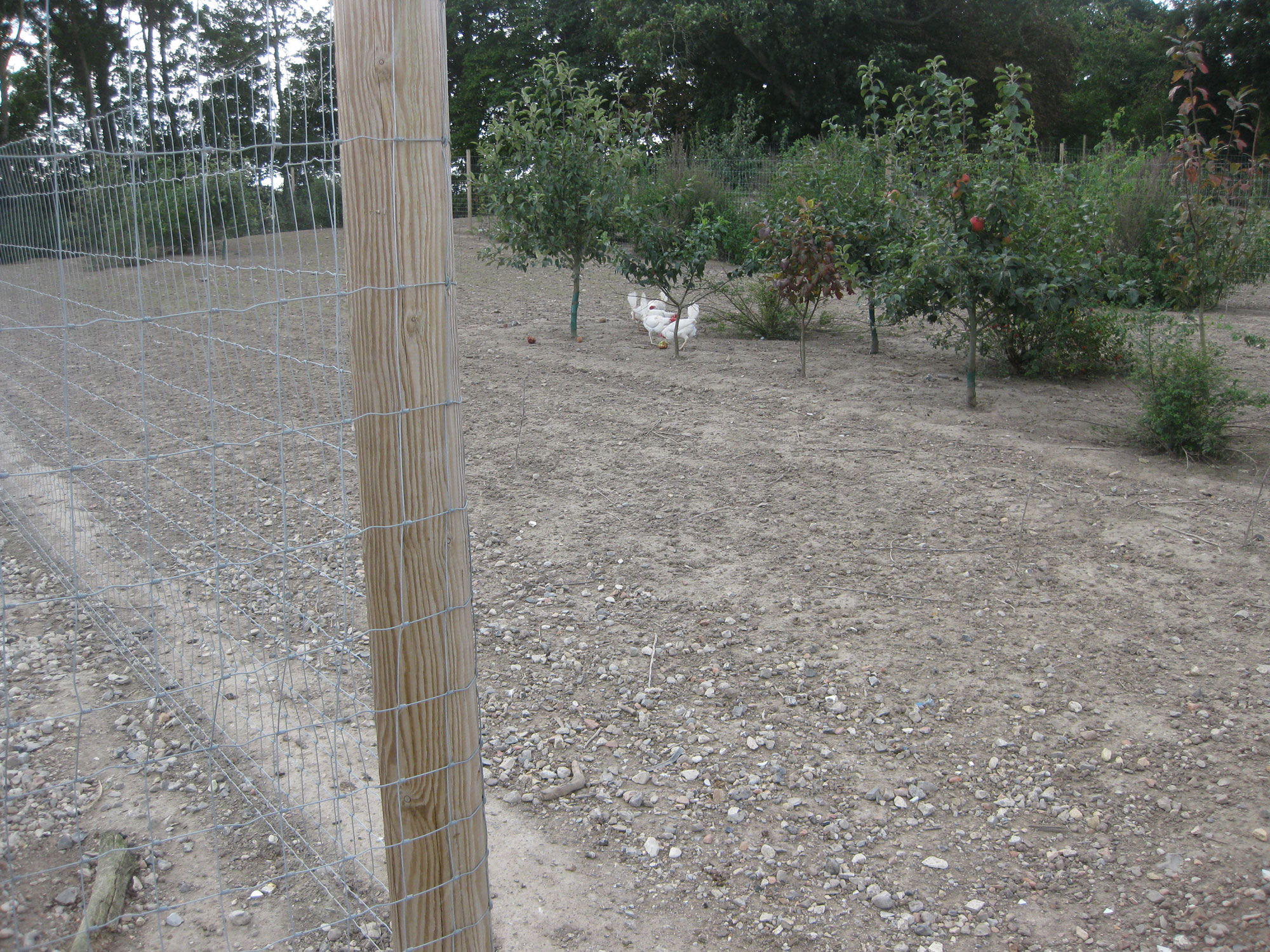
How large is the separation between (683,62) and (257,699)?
24.1 meters

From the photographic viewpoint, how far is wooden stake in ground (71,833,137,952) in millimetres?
2162

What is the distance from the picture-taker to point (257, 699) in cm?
325

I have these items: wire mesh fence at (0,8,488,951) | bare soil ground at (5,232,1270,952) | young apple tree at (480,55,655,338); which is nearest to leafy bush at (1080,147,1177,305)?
bare soil ground at (5,232,1270,952)

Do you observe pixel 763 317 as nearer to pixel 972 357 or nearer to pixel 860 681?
pixel 972 357

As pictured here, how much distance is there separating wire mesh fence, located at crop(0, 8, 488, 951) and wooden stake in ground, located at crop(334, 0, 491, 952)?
37 mm

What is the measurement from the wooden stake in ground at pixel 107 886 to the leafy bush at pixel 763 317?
24.0ft

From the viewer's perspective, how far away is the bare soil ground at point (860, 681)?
246 cm

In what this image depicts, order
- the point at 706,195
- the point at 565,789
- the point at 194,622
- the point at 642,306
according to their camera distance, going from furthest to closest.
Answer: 1. the point at 706,195
2. the point at 642,306
3. the point at 194,622
4. the point at 565,789

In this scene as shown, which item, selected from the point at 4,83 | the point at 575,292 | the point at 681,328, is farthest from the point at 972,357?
the point at 4,83

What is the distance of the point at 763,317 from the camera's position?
9.28 m

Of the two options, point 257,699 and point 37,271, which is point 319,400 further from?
point 257,699

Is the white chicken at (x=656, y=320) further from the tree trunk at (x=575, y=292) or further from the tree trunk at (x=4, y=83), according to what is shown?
the tree trunk at (x=4, y=83)

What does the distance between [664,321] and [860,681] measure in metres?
5.62

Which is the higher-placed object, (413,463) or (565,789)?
(413,463)
